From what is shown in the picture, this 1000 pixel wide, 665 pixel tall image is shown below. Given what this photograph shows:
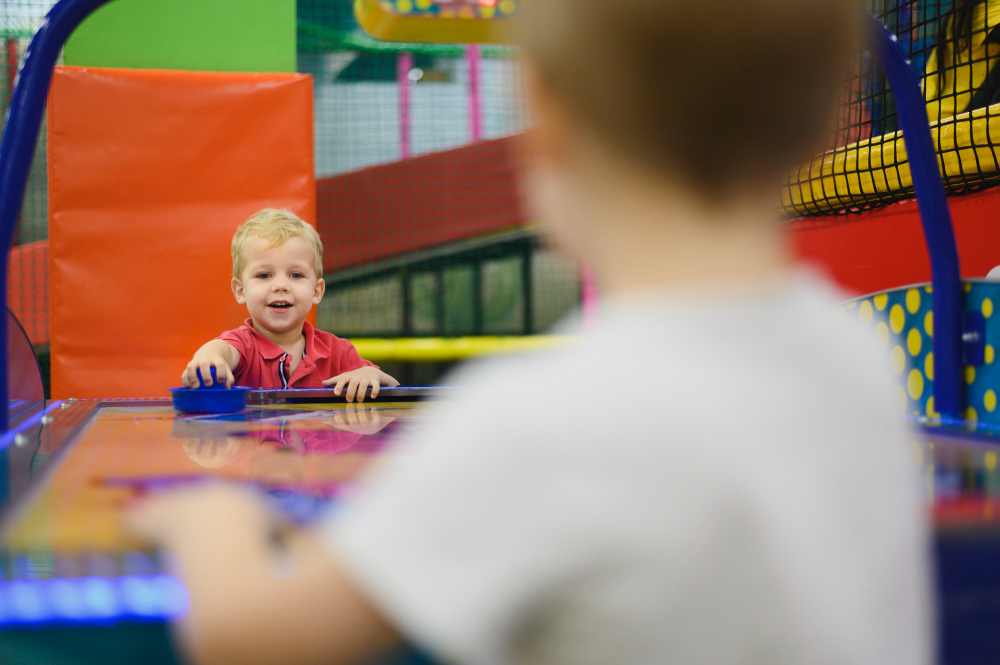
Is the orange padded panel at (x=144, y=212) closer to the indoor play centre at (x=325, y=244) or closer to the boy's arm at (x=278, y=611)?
the indoor play centre at (x=325, y=244)

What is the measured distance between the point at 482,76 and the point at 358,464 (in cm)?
329

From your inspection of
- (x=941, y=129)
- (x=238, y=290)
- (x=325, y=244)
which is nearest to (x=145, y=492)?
(x=238, y=290)

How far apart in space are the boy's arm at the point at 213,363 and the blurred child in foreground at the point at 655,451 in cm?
84

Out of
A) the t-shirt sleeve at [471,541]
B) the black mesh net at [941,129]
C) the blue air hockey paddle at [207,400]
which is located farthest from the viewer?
the black mesh net at [941,129]

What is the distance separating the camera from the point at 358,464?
58cm

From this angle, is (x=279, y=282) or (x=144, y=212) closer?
(x=279, y=282)

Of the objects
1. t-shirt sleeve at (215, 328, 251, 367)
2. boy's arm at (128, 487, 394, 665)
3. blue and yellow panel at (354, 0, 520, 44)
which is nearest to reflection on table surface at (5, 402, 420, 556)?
boy's arm at (128, 487, 394, 665)

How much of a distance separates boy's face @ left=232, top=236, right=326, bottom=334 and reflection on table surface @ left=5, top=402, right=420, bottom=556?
2.07 feet

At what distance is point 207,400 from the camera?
1011 millimetres

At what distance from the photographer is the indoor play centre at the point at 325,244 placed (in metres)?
0.43

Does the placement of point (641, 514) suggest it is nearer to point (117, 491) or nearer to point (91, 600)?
point (91, 600)

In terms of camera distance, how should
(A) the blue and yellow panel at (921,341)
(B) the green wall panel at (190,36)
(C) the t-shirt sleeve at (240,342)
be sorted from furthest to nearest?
(B) the green wall panel at (190,36)
(C) the t-shirt sleeve at (240,342)
(A) the blue and yellow panel at (921,341)

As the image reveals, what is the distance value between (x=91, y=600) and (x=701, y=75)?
1.14ft

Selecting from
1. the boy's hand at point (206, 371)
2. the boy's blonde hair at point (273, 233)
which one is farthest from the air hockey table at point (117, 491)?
the boy's blonde hair at point (273, 233)
